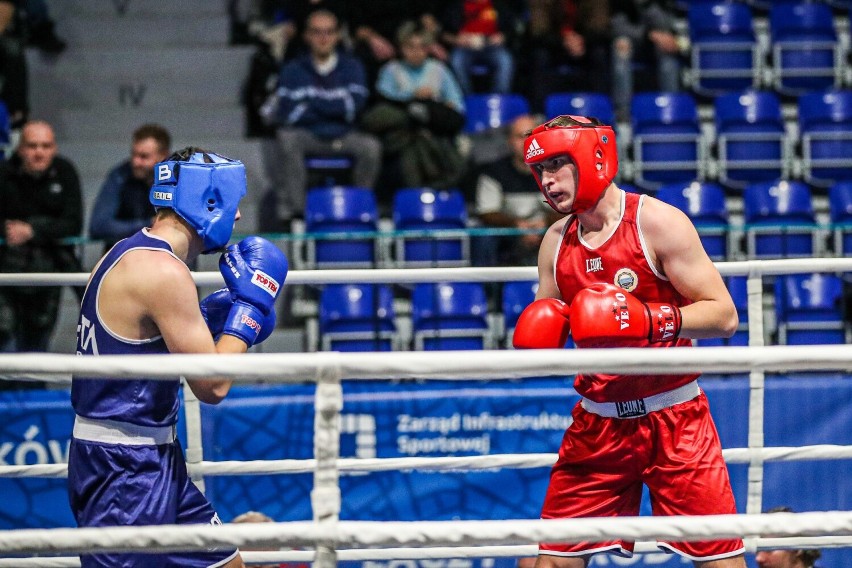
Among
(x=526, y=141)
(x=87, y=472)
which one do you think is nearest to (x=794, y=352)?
(x=526, y=141)

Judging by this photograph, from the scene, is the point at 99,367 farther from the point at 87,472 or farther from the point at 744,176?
the point at 744,176

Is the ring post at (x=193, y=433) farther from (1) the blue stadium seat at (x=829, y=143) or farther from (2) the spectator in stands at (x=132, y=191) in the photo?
(1) the blue stadium seat at (x=829, y=143)

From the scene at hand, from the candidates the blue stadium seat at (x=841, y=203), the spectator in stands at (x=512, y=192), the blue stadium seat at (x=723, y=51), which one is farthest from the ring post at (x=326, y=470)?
the blue stadium seat at (x=723, y=51)

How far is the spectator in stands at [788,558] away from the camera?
3.69 metres

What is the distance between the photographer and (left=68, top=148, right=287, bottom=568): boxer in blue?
2.52m

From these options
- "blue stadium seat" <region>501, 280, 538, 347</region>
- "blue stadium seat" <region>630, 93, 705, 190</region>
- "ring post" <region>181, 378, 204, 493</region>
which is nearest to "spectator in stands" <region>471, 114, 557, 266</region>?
"blue stadium seat" <region>501, 280, 538, 347</region>

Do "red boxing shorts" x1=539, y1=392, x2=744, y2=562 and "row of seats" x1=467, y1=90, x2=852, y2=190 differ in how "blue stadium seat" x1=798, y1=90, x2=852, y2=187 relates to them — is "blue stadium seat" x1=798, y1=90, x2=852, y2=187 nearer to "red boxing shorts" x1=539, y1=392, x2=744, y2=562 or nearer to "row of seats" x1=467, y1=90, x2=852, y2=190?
"row of seats" x1=467, y1=90, x2=852, y2=190

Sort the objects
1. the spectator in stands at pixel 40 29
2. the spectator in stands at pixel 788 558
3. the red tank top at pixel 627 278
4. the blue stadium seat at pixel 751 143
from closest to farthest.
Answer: the red tank top at pixel 627 278
the spectator in stands at pixel 788 558
the blue stadium seat at pixel 751 143
the spectator in stands at pixel 40 29

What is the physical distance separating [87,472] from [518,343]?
1066mm

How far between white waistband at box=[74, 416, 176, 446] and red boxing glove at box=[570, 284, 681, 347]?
3.36ft

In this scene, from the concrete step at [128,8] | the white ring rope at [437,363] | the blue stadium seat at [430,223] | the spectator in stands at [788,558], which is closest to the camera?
the white ring rope at [437,363]

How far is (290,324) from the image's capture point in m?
6.39

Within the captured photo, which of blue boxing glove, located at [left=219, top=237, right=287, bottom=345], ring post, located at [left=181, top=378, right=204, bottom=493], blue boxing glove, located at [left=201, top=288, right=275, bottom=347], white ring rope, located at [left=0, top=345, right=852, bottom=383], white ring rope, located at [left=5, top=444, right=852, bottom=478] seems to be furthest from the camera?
ring post, located at [left=181, top=378, right=204, bottom=493]

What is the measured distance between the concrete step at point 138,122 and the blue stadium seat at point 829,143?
153 inches
